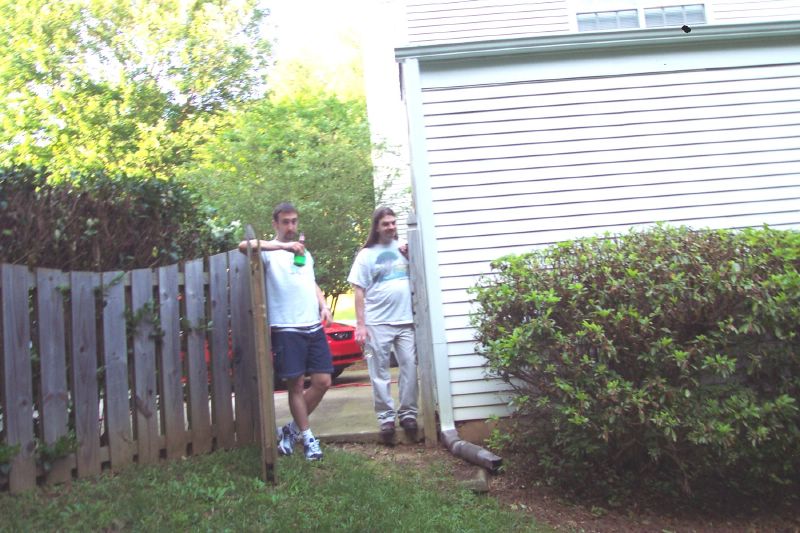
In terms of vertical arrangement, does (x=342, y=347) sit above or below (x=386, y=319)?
below

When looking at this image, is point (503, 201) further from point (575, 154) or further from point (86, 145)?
point (86, 145)

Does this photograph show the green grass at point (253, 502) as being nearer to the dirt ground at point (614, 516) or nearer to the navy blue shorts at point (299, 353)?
the dirt ground at point (614, 516)

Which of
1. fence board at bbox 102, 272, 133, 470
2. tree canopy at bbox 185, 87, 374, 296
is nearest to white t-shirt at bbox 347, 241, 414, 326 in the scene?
fence board at bbox 102, 272, 133, 470

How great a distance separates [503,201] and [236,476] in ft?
9.33

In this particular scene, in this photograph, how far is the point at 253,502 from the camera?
3600 mm

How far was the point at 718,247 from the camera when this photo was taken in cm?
417

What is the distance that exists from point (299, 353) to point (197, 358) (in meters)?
0.73

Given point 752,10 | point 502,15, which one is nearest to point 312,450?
point 502,15

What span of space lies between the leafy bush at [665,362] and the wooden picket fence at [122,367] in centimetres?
199

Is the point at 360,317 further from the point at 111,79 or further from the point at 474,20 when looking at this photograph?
the point at 111,79

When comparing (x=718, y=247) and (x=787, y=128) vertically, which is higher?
(x=787, y=128)

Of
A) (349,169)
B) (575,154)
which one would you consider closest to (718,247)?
(575,154)

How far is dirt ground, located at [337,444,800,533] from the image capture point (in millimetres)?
3844

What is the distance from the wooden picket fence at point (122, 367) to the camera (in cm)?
368
